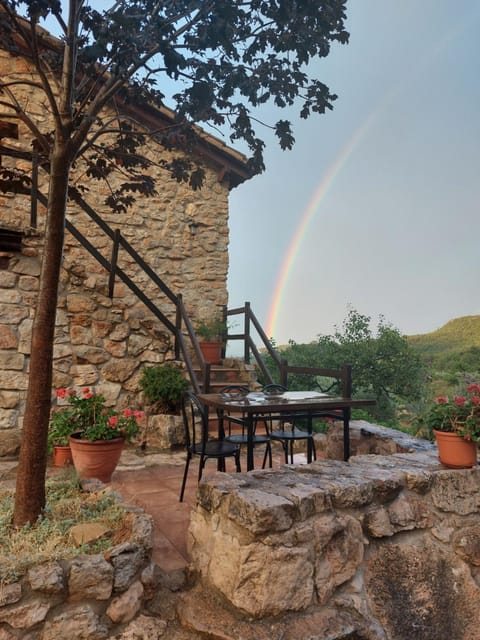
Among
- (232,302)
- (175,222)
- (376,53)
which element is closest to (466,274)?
(376,53)

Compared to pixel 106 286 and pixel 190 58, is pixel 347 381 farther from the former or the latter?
pixel 106 286

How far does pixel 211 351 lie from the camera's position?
6051mm

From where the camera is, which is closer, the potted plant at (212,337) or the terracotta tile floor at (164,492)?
the terracotta tile floor at (164,492)

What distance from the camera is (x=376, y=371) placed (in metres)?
7.59

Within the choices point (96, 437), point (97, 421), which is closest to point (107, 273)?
point (97, 421)

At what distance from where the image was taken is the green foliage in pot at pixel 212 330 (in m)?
6.21

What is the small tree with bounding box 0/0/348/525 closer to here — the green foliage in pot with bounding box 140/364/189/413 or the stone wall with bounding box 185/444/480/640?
the stone wall with bounding box 185/444/480/640

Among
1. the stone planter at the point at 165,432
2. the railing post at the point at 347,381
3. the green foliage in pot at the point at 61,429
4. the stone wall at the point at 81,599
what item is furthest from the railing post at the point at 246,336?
the stone wall at the point at 81,599

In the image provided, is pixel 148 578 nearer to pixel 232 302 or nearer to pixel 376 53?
pixel 232 302

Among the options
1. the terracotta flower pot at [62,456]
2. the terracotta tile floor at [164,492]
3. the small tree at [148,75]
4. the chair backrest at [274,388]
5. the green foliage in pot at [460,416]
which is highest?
the small tree at [148,75]

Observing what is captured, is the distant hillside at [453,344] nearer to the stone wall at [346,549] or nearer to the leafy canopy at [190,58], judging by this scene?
the stone wall at [346,549]

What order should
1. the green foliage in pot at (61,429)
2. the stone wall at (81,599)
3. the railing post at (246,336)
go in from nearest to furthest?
the stone wall at (81,599) < the green foliage in pot at (61,429) < the railing post at (246,336)

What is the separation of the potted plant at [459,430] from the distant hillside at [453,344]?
362 inches

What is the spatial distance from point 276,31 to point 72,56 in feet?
4.24
